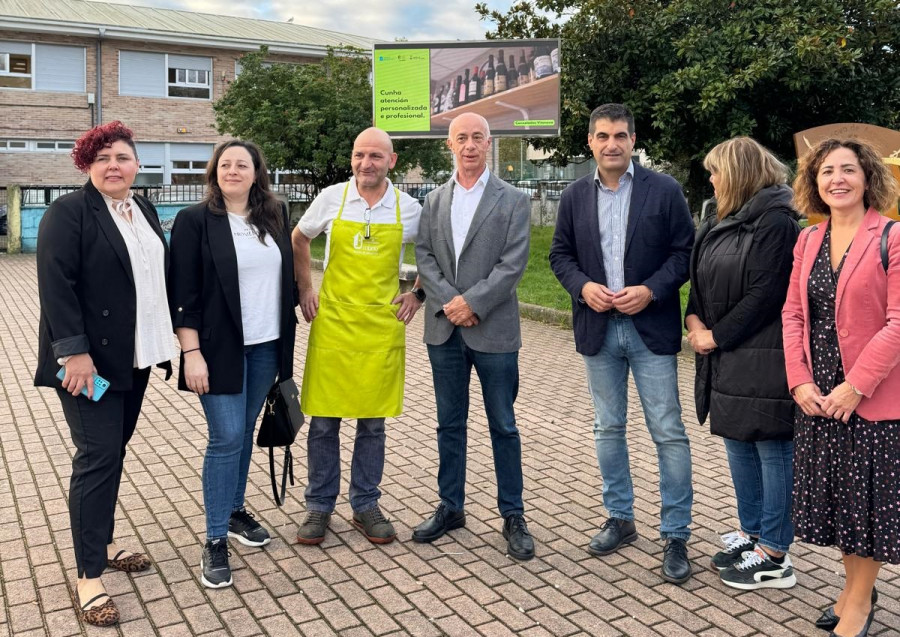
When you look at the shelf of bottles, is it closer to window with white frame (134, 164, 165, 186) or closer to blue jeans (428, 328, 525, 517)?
blue jeans (428, 328, 525, 517)

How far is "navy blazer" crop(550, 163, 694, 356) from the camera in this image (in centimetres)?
429

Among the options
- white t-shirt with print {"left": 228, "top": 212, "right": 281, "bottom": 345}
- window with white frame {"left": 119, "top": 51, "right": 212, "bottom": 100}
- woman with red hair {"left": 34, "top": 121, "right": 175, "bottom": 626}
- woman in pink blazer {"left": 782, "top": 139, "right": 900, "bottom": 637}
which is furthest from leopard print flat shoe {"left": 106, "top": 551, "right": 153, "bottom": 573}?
window with white frame {"left": 119, "top": 51, "right": 212, "bottom": 100}

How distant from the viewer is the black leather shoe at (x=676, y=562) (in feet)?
13.4

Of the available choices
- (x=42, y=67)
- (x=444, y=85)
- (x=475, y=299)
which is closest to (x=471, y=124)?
(x=475, y=299)

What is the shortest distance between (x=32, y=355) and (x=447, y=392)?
6671 mm

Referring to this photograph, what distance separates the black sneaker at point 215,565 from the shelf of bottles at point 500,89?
39.4 ft

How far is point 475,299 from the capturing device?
14.2 ft

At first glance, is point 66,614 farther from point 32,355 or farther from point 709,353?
point 32,355

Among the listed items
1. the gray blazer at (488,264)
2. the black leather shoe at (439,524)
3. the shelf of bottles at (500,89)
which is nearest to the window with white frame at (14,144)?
the shelf of bottles at (500,89)

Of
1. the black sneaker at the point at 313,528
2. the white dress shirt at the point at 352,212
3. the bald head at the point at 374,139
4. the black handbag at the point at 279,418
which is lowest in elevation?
the black sneaker at the point at 313,528

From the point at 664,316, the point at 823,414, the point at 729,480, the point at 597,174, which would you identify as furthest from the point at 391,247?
the point at 729,480

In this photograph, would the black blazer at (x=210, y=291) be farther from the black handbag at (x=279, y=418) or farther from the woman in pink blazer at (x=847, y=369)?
the woman in pink blazer at (x=847, y=369)

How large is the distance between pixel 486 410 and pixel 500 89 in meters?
12.7

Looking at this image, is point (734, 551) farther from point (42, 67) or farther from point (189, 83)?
point (189, 83)
